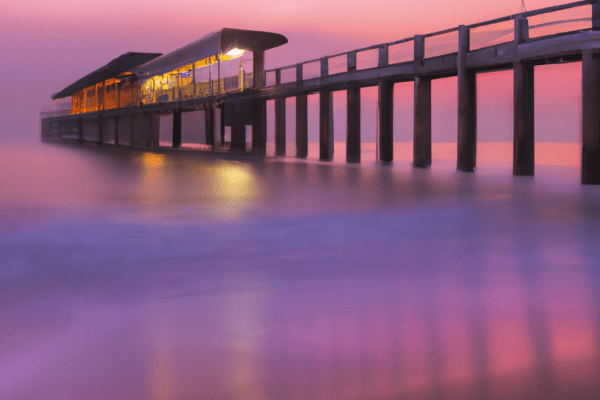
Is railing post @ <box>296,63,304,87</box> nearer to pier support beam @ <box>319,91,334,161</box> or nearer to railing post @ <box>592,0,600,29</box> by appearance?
pier support beam @ <box>319,91,334,161</box>

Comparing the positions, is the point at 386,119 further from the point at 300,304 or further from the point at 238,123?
the point at 300,304

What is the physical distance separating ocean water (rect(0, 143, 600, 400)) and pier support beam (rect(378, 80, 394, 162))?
537 inches

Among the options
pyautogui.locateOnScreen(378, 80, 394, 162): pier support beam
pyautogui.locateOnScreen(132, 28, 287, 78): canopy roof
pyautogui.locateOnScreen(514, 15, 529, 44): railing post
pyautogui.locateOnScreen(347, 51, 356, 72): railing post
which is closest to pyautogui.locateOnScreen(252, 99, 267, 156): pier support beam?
pyautogui.locateOnScreen(132, 28, 287, 78): canopy roof

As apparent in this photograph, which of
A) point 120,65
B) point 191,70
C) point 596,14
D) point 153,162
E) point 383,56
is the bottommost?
point 153,162

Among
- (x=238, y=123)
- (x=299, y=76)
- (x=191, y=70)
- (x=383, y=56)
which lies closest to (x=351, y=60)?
(x=383, y=56)

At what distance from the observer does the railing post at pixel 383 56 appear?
2162 cm

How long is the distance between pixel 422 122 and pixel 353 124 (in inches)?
158

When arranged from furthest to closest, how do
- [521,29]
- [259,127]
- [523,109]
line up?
1. [259,127]
2. [523,109]
3. [521,29]

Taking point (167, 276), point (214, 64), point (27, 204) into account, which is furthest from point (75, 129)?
point (167, 276)

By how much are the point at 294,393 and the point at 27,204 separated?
28.9 ft

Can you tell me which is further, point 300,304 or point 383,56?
point 383,56

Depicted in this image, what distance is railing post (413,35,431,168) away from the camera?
20.8 m

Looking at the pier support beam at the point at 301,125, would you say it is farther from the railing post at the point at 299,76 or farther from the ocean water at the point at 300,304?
the ocean water at the point at 300,304

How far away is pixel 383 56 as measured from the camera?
21.8 metres
